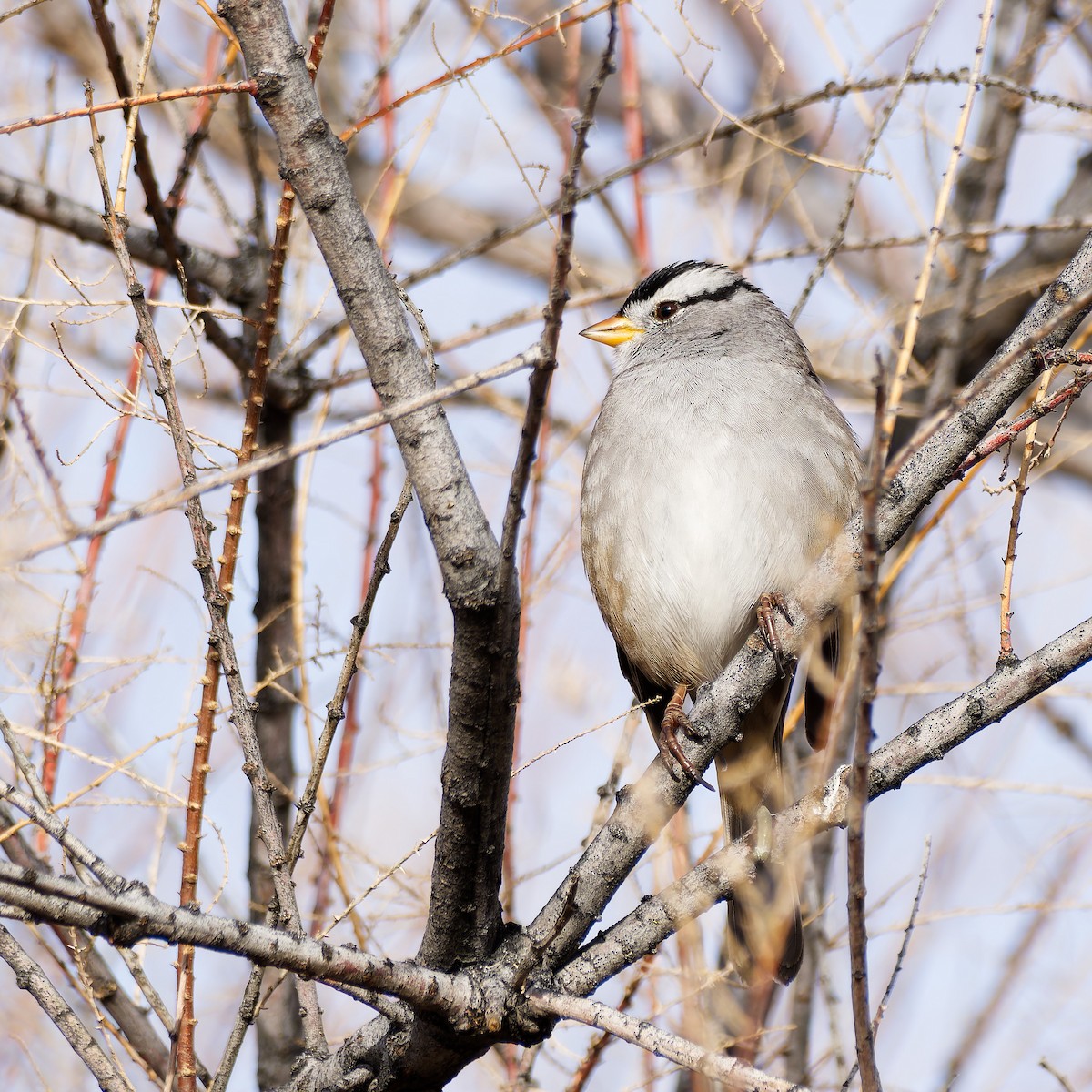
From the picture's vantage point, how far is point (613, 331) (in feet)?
14.1

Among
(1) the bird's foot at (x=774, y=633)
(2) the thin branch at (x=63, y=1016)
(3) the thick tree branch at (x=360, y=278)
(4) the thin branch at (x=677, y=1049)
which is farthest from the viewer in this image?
(1) the bird's foot at (x=774, y=633)

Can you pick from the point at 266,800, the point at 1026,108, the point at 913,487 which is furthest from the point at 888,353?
the point at 266,800

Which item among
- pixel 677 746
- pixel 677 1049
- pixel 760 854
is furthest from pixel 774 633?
pixel 677 1049

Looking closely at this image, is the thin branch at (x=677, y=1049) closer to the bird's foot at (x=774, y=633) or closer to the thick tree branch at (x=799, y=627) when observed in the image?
the thick tree branch at (x=799, y=627)

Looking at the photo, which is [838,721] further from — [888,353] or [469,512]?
[888,353]

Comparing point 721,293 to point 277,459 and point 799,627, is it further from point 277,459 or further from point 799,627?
point 277,459

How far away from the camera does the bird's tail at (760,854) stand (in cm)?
243

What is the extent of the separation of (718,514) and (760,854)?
44.6 inches

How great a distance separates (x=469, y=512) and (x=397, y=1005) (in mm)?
Result: 917

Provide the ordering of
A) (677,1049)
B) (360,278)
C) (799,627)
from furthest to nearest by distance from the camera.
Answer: (799,627) → (360,278) → (677,1049)

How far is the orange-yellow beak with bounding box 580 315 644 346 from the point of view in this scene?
169 inches

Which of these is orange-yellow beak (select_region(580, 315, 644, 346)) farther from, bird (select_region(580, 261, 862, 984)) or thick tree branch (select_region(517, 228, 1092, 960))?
thick tree branch (select_region(517, 228, 1092, 960))

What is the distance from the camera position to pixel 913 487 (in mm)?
2346

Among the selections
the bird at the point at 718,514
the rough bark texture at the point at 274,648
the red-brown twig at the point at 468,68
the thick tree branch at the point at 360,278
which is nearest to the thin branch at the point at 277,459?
the thick tree branch at the point at 360,278
